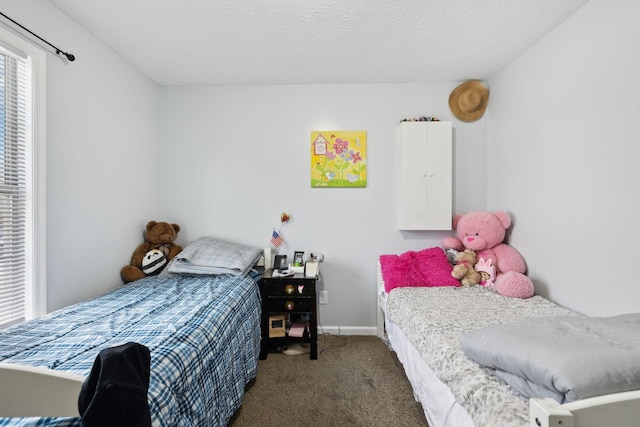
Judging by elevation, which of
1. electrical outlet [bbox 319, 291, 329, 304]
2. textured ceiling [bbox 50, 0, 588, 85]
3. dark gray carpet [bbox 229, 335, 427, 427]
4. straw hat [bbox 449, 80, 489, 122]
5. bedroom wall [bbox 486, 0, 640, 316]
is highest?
textured ceiling [bbox 50, 0, 588, 85]

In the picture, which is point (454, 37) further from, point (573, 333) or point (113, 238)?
point (113, 238)

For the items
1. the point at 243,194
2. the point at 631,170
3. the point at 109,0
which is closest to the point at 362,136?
the point at 243,194

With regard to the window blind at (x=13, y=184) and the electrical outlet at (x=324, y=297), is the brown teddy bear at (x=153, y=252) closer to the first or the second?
the window blind at (x=13, y=184)

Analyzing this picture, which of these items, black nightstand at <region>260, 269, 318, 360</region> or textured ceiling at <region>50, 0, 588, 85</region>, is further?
black nightstand at <region>260, 269, 318, 360</region>

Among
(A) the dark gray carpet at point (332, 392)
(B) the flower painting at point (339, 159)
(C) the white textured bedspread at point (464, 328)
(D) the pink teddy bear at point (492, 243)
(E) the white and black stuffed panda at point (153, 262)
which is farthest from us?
(B) the flower painting at point (339, 159)

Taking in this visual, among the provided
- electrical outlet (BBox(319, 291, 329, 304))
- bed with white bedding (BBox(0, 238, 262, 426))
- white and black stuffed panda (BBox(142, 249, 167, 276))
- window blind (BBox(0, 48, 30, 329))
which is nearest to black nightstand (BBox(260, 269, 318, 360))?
bed with white bedding (BBox(0, 238, 262, 426))

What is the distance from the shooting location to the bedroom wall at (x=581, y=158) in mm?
1464

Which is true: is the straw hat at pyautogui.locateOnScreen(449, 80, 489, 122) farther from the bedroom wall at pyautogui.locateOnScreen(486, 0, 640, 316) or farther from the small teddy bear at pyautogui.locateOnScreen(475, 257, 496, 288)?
the small teddy bear at pyautogui.locateOnScreen(475, 257, 496, 288)

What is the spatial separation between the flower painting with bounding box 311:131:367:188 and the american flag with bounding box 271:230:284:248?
603mm

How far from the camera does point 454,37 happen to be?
1978 mm

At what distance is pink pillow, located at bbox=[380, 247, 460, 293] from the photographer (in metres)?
2.25

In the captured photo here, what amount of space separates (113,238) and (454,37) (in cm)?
289

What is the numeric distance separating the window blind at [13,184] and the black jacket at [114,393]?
53.4 inches

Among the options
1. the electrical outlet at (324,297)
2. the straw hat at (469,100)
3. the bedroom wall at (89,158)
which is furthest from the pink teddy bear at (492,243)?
the bedroom wall at (89,158)
